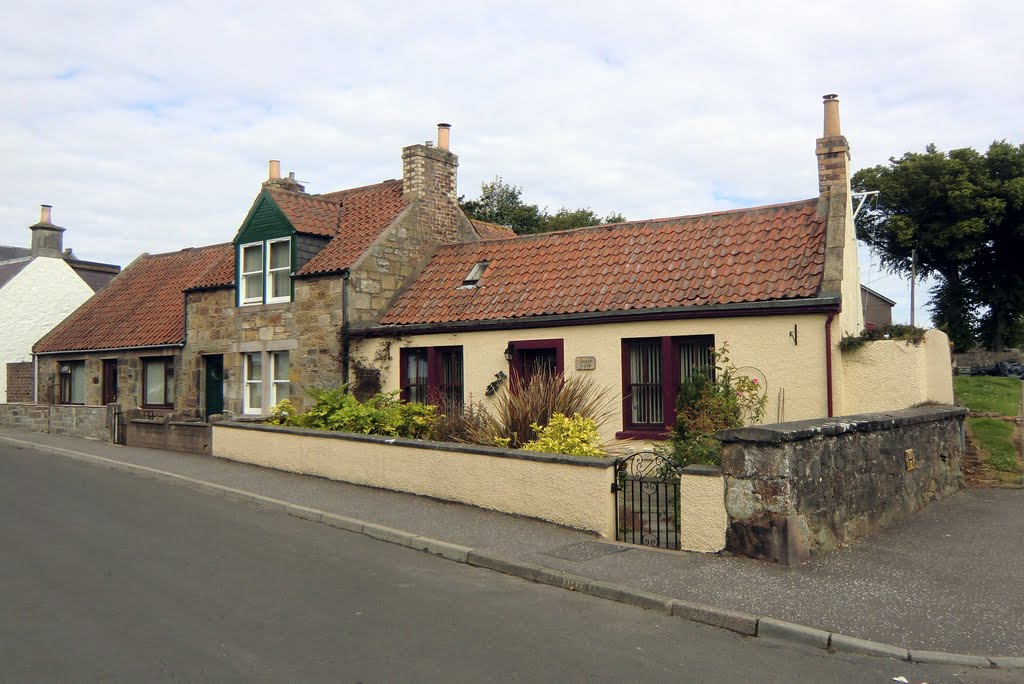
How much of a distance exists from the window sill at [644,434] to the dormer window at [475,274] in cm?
A: 525

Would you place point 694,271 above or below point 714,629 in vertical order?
above

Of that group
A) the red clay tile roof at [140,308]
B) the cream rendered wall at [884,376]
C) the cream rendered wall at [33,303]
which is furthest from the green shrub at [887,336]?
the cream rendered wall at [33,303]

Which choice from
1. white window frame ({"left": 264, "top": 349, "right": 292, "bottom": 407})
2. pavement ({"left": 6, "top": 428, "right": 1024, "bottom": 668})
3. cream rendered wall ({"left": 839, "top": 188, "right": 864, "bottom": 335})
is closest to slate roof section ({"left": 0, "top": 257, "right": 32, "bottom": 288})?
white window frame ({"left": 264, "top": 349, "right": 292, "bottom": 407})

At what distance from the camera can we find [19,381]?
29516 mm

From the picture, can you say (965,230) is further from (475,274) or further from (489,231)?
(475,274)

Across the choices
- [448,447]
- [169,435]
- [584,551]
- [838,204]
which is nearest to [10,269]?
[169,435]

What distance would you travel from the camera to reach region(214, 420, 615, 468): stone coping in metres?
10.1

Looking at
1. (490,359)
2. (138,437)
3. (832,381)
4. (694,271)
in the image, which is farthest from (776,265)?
(138,437)

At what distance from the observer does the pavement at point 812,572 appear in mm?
6344

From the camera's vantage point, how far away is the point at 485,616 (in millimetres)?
6820

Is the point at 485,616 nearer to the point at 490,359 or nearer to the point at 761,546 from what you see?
the point at 761,546

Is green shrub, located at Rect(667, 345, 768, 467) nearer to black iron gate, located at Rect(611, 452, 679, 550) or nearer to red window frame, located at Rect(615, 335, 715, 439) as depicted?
red window frame, located at Rect(615, 335, 715, 439)

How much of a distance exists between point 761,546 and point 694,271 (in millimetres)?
7485

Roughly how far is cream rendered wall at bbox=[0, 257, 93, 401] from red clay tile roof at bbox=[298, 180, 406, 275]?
14.8 meters
